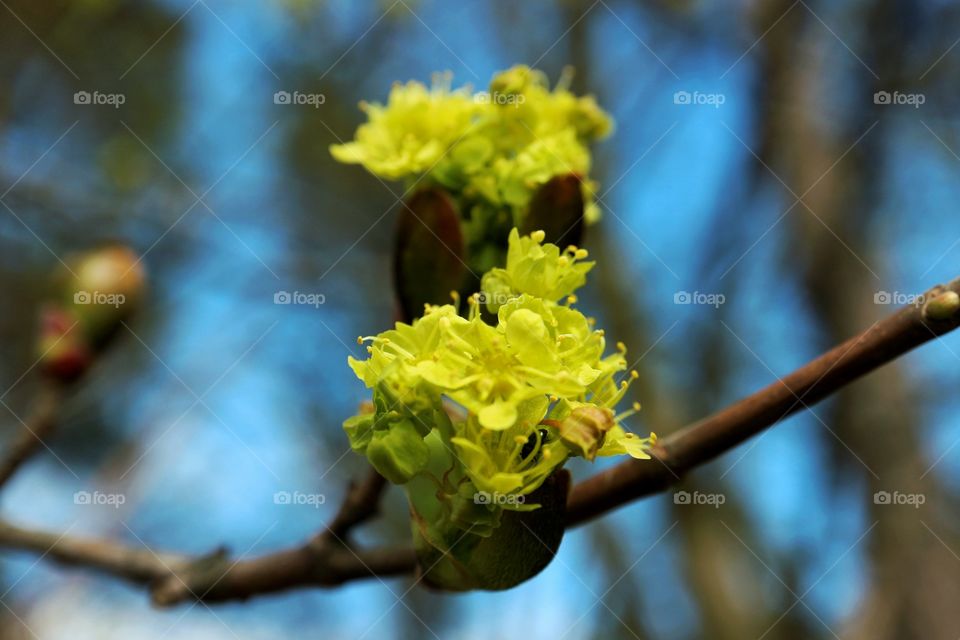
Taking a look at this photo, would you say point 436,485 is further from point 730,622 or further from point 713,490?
point 713,490

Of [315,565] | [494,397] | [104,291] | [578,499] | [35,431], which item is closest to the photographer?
[494,397]

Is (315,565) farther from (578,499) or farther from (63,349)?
(63,349)

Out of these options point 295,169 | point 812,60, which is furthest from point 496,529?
point 295,169

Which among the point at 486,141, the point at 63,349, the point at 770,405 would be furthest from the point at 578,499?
the point at 63,349

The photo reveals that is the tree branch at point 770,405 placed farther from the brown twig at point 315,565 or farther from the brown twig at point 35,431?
the brown twig at point 35,431

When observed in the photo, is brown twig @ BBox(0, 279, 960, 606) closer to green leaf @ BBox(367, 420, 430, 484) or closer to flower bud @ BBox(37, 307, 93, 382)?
green leaf @ BBox(367, 420, 430, 484)

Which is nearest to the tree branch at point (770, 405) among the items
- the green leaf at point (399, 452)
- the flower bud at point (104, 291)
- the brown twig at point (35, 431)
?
the green leaf at point (399, 452)
